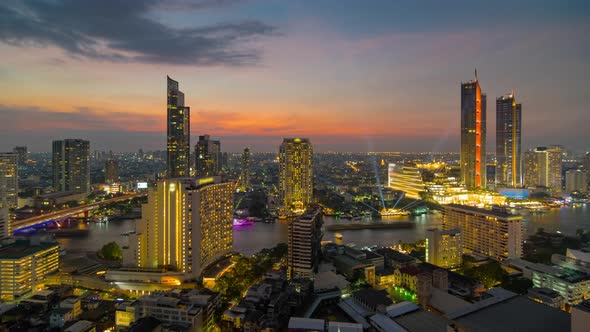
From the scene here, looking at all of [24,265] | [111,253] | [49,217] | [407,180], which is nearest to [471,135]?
[407,180]

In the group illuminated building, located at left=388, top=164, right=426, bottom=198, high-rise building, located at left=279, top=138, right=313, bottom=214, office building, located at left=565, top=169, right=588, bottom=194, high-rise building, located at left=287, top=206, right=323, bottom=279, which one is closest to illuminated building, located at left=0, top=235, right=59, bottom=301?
high-rise building, located at left=287, top=206, right=323, bottom=279

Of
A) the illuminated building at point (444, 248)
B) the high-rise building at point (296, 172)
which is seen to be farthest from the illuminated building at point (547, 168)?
the illuminated building at point (444, 248)

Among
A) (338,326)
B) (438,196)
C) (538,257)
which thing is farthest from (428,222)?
(338,326)

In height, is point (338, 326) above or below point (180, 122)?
below

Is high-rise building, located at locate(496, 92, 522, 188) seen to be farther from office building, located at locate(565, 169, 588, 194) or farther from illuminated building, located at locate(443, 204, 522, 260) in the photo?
illuminated building, located at locate(443, 204, 522, 260)

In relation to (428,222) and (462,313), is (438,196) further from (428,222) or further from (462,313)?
(462,313)

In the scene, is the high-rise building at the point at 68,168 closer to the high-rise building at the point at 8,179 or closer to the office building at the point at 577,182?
the high-rise building at the point at 8,179
